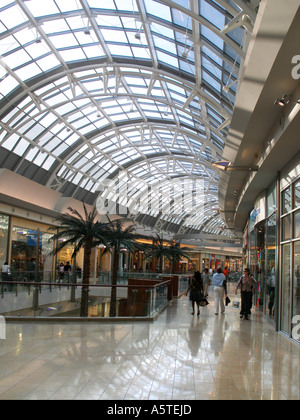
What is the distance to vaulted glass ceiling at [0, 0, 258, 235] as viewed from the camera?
44.2 feet

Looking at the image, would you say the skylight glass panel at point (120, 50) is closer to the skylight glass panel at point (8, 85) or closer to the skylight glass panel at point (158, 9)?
the skylight glass panel at point (158, 9)

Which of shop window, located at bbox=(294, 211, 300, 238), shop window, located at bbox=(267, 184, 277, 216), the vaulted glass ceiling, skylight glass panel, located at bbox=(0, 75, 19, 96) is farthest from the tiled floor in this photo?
skylight glass panel, located at bbox=(0, 75, 19, 96)

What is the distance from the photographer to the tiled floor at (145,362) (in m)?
5.76

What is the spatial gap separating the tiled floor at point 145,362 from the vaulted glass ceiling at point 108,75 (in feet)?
23.3

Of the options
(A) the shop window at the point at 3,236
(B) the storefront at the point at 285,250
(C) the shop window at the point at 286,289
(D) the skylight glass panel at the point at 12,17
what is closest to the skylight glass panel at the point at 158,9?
(D) the skylight glass panel at the point at 12,17

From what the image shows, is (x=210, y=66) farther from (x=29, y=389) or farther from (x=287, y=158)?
(x=29, y=389)

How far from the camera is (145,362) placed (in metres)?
7.46

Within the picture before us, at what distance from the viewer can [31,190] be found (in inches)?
1046

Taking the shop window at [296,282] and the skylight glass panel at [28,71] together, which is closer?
the shop window at [296,282]

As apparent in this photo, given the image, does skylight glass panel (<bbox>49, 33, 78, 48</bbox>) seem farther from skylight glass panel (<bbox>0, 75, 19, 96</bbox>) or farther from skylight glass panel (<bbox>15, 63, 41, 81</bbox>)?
skylight glass panel (<bbox>0, 75, 19, 96</bbox>)

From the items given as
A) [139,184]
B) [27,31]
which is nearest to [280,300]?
[27,31]

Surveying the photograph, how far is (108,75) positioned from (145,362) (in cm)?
1610

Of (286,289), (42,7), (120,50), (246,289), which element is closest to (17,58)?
(42,7)

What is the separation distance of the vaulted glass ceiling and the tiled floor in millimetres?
7108
